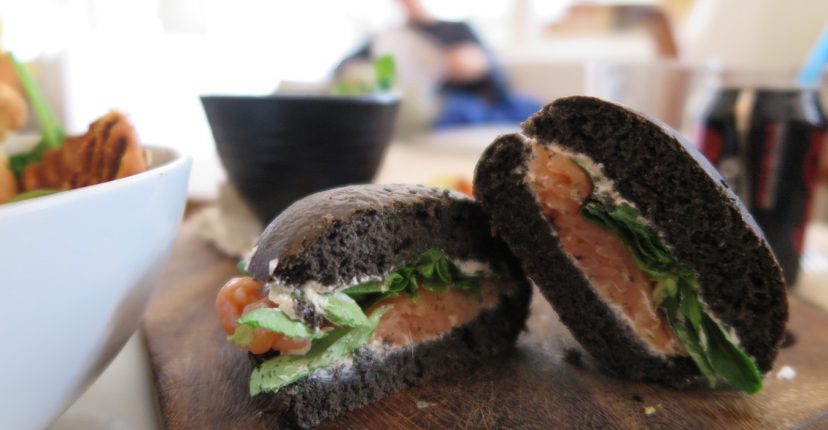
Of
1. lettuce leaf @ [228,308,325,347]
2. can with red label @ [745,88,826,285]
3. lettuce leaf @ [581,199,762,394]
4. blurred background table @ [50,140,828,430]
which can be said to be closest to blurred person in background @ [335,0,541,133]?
blurred background table @ [50,140,828,430]

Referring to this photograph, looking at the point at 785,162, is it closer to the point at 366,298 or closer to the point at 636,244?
the point at 636,244

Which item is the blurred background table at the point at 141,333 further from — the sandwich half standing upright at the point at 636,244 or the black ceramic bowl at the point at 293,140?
the sandwich half standing upright at the point at 636,244

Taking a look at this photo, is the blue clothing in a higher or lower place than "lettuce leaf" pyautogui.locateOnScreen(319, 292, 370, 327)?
lower

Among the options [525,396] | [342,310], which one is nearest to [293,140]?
[342,310]

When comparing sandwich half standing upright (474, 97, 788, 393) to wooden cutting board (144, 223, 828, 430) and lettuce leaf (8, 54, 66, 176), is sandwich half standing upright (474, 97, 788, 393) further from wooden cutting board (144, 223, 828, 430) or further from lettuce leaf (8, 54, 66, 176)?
lettuce leaf (8, 54, 66, 176)

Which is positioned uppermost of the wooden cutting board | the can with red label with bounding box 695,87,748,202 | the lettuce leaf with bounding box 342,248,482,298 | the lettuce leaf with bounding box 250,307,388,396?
the can with red label with bounding box 695,87,748,202

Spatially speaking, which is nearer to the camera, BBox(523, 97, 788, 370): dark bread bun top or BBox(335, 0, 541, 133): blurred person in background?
BBox(523, 97, 788, 370): dark bread bun top
